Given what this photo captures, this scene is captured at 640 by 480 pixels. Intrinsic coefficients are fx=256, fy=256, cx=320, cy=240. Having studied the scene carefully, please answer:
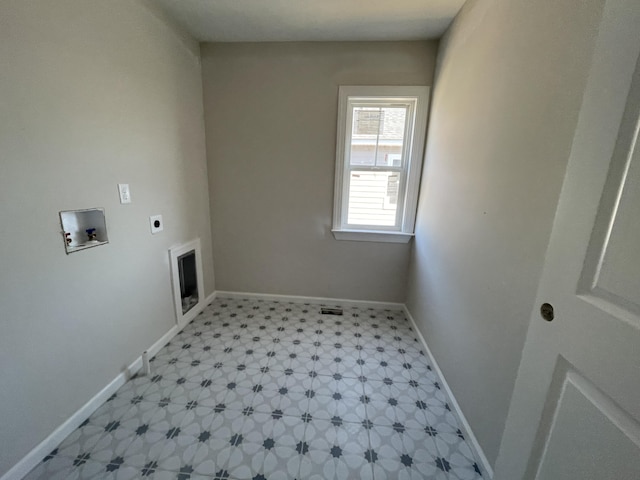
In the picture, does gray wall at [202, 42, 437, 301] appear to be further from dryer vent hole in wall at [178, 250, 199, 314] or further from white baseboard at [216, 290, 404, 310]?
dryer vent hole in wall at [178, 250, 199, 314]

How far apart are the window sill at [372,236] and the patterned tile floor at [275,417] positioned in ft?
2.95

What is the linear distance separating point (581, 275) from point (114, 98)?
2.19 metres

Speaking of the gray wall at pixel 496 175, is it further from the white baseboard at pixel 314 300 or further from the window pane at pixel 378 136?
the white baseboard at pixel 314 300

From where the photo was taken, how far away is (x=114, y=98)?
1461mm

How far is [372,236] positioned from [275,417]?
165 cm

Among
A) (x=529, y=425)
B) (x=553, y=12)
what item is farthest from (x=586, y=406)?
(x=553, y=12)

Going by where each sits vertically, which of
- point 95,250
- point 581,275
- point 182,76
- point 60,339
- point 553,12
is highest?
point 182,76

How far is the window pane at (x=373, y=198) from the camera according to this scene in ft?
7.91

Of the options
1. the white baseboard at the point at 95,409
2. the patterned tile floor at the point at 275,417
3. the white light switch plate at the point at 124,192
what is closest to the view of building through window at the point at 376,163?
the white baseboard at the point at 95,409

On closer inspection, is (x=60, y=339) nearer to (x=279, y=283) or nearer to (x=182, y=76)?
Result: (x=279, y=283)

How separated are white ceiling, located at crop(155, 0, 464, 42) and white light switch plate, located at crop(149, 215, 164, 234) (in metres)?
1.45

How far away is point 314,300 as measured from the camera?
8.87ft

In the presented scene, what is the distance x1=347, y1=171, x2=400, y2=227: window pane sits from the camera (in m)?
2.41

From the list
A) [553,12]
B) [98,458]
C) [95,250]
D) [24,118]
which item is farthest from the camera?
[95,250]
